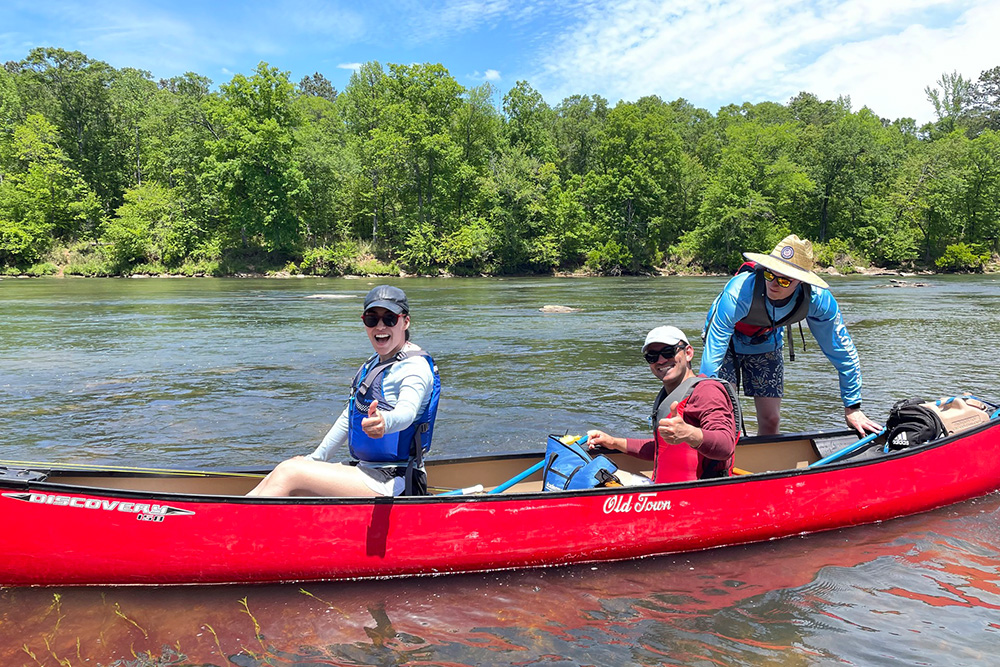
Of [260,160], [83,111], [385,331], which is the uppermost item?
[83,111]

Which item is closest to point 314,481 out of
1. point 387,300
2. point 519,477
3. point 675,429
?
point 387,300

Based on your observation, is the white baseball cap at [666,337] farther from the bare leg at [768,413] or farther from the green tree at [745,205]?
the green tree at [745,205]

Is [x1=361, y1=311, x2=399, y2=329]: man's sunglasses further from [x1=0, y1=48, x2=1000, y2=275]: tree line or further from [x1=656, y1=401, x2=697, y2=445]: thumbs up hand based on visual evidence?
[x1=0, y1=48, x2=1000, y2=275]: tree line

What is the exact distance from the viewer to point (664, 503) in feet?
15.4

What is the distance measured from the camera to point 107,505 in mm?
4090

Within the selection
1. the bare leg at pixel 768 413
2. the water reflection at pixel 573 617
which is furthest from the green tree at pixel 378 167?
the water reflection at pixel 573 617

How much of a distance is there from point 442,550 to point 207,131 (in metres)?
54.3

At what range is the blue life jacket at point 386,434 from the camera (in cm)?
430

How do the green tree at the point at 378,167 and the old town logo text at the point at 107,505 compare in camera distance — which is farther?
the green tree at the point at 378,167

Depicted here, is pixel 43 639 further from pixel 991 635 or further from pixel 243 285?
pixel 243 285

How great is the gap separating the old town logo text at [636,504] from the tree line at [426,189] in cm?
4480

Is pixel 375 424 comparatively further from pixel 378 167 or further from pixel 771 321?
pixel 378 167

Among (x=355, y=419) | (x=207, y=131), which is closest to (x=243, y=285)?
(x=207, y=131)

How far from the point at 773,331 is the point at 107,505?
4.99 metres
